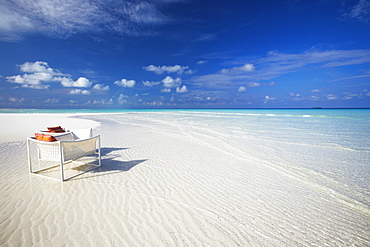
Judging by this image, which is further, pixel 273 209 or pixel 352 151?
pixel 352 151

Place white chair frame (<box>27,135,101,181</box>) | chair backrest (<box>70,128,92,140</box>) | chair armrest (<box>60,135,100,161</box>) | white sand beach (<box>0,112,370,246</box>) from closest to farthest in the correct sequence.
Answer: white sand beach (<box>0,112,370,246</box>), white chair frame (<box>27,135,101,181</box>), chair armrest (<box>60,135,100,161</box>), chair backrest (<box>70,128,92,140</box>)

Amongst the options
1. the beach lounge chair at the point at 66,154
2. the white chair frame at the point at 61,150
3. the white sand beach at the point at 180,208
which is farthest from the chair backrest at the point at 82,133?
the white sand beach at the point at 180,208

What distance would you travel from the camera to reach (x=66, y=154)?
14.8ft

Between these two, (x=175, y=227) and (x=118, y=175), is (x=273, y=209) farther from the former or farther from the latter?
(x=118, y=175)

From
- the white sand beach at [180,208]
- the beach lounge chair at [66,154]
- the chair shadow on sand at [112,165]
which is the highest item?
the beach lounge chair at [66,154]

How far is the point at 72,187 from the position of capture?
4199 mm

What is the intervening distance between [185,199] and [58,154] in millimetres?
3453

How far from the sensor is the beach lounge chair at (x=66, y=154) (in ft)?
14.6

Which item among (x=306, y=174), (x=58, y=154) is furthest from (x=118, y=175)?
(x=306, y=174)

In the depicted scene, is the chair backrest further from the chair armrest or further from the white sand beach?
the white sand beach

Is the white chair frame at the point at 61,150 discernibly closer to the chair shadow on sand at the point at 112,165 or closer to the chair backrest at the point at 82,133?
the chair shadow on sand at the point at 112,165

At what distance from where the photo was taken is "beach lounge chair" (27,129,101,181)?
4436 mm

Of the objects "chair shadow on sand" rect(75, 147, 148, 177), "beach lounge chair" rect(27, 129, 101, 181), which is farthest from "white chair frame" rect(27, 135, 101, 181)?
"chair shadow on sand" rect(75, 147, 148, 177)

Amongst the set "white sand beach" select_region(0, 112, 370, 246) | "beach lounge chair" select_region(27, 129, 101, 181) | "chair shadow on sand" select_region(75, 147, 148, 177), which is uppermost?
"beach lounge chair" select_region(27, 129, 101, 181)
